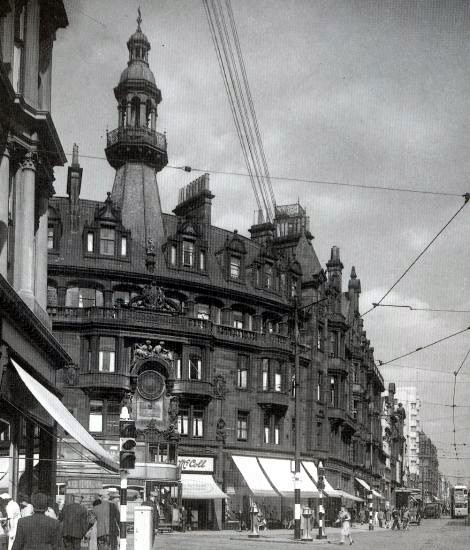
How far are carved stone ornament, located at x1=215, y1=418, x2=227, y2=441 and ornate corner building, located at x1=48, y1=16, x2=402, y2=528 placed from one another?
0.27 feet

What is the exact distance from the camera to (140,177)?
5850 centimetres

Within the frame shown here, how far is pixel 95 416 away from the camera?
167 ft

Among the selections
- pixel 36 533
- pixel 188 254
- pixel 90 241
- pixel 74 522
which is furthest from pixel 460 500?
pixel 36 533

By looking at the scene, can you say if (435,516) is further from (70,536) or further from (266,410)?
(70,536)

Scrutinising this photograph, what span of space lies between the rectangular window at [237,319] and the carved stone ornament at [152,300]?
5.55m

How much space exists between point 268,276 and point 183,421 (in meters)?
12.2

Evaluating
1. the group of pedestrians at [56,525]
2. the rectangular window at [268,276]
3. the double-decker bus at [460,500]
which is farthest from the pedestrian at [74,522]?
the double-decker bus at [460,500]

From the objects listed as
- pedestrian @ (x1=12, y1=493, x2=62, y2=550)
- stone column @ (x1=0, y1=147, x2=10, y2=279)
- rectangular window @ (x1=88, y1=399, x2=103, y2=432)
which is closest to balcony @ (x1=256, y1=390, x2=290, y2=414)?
rectangular window @ (x1=88, y1=399, x2=103, y2=432)

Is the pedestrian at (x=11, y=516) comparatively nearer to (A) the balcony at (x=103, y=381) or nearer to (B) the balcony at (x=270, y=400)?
(A) the balcony at (x=103, y=381)

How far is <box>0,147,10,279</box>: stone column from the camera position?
2142 cm

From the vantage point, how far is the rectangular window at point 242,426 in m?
55.8

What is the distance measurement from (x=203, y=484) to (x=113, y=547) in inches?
1214

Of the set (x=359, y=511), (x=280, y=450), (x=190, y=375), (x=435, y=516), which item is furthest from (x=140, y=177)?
(x=435, y=516)

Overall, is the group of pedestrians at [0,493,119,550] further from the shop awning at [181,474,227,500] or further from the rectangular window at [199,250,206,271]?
the rectangular window at [199,250,206,271]
